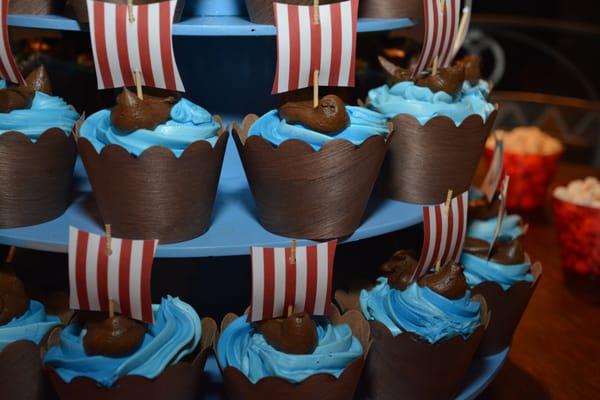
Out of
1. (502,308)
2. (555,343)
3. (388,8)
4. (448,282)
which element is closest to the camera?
(448,282)

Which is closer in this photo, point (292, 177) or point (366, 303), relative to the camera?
point (292, 177)

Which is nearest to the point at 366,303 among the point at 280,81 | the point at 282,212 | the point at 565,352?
the point at 282,212

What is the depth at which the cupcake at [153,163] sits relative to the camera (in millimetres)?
1616

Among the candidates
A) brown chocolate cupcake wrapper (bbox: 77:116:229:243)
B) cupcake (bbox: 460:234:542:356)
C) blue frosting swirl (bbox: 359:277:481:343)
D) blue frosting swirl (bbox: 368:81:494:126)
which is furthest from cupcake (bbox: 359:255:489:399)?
brown chocolate cupcake wrapper (bbox: 77:116:229:243)

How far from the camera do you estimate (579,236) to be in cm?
306

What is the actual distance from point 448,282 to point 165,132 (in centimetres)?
79

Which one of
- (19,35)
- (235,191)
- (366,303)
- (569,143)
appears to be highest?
(19,35)

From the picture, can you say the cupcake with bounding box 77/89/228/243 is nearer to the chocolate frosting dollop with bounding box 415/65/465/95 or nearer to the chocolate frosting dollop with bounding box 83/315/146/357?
the chocolate frosting dollop with bounding box 83/315/146/357

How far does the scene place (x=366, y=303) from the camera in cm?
197

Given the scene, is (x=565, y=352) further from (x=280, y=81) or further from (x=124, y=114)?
(x=124, y=114)

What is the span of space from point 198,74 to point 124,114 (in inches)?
18.8

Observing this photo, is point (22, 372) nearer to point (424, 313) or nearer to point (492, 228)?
point (424, 313)

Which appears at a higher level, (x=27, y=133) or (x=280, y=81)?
(x=280, y=81)

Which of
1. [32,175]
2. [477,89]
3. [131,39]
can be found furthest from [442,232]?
[32,175]
